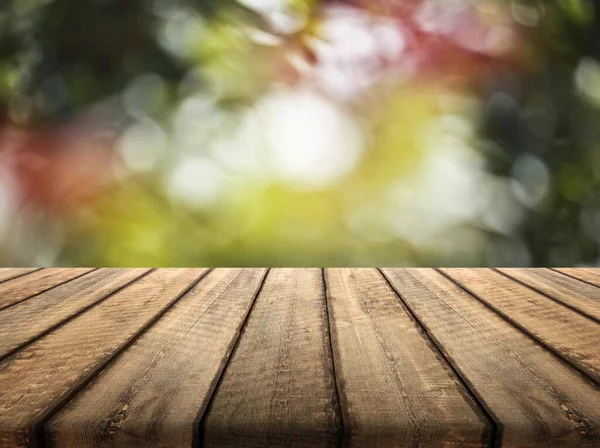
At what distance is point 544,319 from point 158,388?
687mm

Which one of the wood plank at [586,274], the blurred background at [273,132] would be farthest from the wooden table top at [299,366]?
the blurred background at [273,132]

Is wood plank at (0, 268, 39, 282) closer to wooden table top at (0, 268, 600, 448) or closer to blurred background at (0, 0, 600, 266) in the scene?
wooden table top at (0, 268, 600, 448)

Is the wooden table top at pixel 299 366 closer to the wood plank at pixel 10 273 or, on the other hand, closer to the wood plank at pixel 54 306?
the wood plank at pixel 54 306

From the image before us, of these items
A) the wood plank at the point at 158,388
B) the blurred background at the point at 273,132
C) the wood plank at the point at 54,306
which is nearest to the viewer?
the wood plank at the point at 158,388

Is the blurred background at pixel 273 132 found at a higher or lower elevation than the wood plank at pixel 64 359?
higher

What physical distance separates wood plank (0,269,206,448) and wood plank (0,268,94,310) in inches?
7.9

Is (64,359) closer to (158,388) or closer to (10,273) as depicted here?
(158,388)

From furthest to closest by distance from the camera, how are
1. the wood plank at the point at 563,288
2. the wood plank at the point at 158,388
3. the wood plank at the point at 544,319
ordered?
the wood plank at the point at 563,288
the wood plank at the point at 544,319
the wood plank at the point at 158,388

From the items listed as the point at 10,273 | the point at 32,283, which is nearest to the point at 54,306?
the point at 32,283

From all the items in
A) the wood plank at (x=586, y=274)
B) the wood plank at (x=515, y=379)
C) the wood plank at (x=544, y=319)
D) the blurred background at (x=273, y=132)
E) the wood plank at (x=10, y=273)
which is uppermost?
the blurred background at (x=273, y=132)

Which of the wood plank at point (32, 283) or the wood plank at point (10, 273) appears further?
the wood plank at point (10, 273)

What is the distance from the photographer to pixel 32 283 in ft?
4.92

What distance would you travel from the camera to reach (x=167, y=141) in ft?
7.11

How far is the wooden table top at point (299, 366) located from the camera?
64 cm
